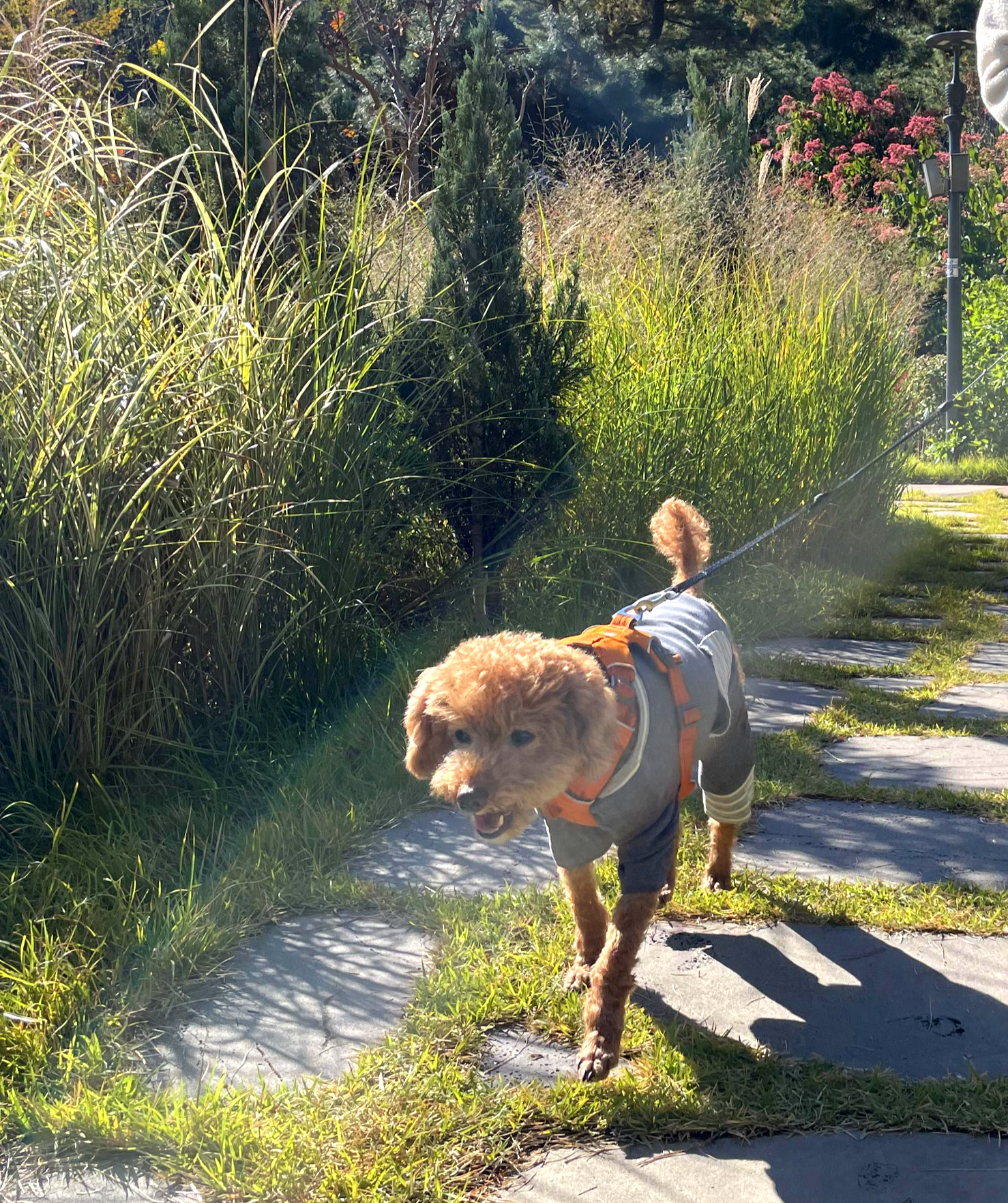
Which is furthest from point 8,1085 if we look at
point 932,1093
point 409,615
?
point 409,615

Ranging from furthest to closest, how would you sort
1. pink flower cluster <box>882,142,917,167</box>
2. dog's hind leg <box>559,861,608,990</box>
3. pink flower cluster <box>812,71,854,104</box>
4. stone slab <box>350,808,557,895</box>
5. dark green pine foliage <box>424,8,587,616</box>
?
pink flower cluster <box>812,71,854,104</box>
pink flower cluster <box>882,142,917,167</box>
dark green pine foliage <box>424,8,587,616</box>
stone slab <box>350,808,557,895</box>
dog's hind leg <box>559,861,608,990</box>

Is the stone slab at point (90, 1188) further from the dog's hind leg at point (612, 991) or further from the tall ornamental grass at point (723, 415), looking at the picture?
the tall ornamental grass at point (723, 415)

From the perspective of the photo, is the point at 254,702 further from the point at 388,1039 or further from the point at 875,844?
the point at 875,844

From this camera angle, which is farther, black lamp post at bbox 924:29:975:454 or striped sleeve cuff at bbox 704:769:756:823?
black lamp post at bbox 924:29:975:454

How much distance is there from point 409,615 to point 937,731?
202 centimetres

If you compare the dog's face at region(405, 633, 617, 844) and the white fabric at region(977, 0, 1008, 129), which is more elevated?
the white fabric at region(977, 0, 1008, 129)

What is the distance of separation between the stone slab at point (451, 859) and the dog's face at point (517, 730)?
2.67ft

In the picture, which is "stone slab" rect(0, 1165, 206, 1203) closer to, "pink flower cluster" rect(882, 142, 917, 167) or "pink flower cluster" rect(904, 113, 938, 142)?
"pink flower cluster" rect(882, 142, 917, 167)

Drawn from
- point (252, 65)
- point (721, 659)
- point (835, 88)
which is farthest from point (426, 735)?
point (835, 88)

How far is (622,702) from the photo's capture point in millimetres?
2406

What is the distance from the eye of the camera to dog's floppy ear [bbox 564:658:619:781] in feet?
7.22

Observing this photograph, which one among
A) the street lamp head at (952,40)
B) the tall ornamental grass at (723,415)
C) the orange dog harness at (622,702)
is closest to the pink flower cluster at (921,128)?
the street lamp head at (952,40)

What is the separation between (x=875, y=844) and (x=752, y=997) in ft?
3.01

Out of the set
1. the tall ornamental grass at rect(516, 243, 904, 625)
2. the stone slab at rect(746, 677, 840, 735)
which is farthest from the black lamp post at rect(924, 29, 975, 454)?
the stone slab at rect(746, 677, 840, 735)
